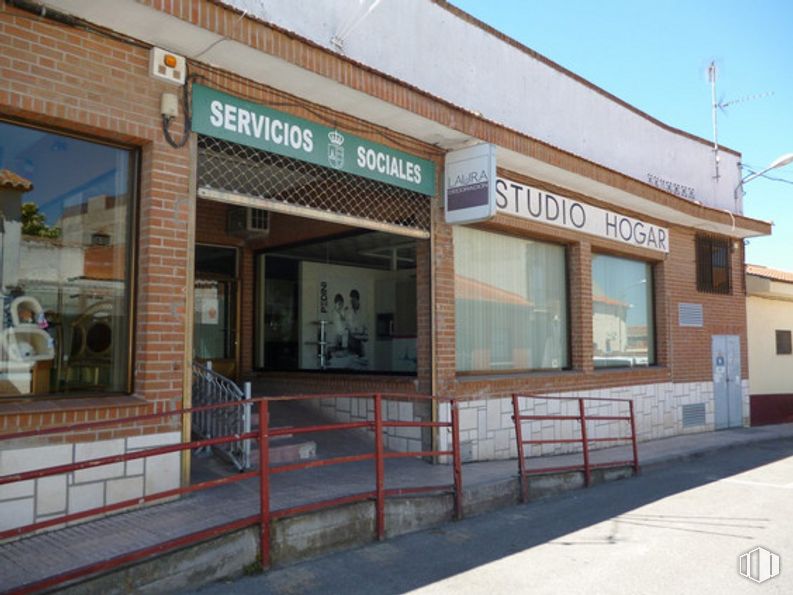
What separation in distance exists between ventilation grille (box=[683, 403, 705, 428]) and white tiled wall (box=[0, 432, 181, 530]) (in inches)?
418

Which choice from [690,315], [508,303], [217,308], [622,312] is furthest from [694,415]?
[217,308]

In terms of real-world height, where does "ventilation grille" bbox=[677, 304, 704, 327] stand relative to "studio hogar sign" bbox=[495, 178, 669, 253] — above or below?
below

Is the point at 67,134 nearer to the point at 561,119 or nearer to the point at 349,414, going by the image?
the point at 349,414

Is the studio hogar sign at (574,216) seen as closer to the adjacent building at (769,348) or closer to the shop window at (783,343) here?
the adjacent building at (769,348)

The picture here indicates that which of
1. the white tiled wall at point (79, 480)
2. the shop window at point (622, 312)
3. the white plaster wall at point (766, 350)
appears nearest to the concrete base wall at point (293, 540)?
the white tiled wall at point (79, 480)

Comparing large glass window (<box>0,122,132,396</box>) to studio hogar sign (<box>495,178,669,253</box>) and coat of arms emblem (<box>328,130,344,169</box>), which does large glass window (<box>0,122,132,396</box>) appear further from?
studio hogar sign (<box>495,178,669,253</box>)

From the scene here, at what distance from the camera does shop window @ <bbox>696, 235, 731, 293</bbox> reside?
13844 mm

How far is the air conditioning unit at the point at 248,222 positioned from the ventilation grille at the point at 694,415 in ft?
28.6

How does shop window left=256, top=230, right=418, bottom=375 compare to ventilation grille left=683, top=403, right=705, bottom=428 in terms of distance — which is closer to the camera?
shop window left=256, top=230, right=418, bottom=375

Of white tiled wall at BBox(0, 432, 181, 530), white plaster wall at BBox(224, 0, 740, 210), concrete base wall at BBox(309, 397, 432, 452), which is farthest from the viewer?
concrete base wall at BBox(309, 397, 432, 452)

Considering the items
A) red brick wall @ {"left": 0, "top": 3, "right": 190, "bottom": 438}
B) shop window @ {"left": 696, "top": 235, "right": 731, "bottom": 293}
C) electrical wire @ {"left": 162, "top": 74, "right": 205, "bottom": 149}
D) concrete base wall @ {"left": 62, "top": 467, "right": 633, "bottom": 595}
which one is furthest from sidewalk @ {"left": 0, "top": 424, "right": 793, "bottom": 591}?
shop window @ {"left": 696, "top": 235, "right": 731, "bottom": 293}

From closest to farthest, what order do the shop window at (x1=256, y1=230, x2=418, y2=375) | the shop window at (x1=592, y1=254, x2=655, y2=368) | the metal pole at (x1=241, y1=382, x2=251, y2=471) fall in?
the metal pole at (x1=241, y1=382, x2=251, y2=471), the shop window at (x1=256, y1=230, x2=418, y2=375), the shop window at (x1=592, y1=254, x2=655, y2=368)

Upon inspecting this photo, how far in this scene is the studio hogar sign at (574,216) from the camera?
9.13 meters

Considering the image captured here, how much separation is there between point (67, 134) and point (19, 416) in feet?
7.00
